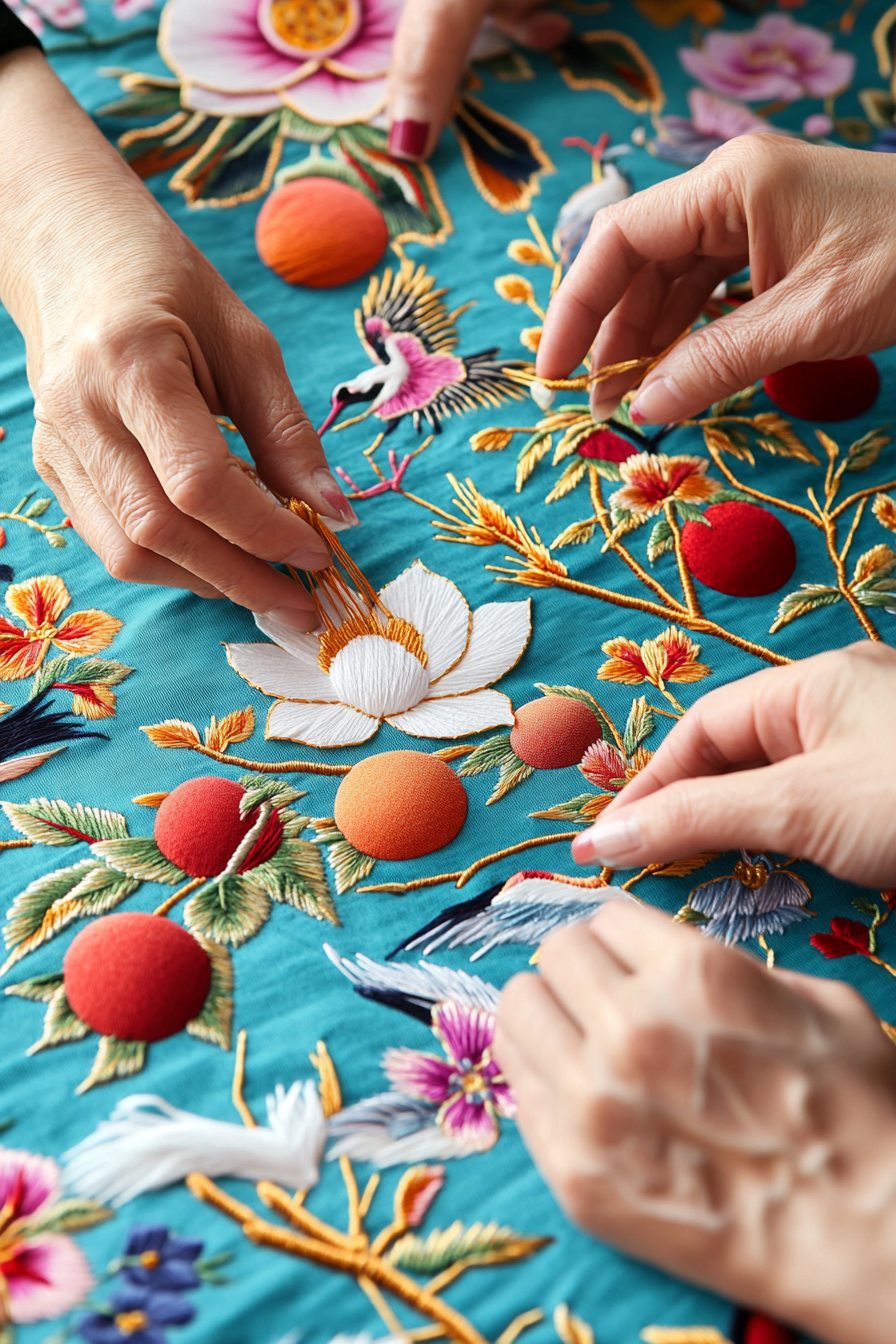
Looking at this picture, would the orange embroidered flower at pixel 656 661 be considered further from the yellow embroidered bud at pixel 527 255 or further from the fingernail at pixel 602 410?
the yellow embroidered bud at pixel 527 255

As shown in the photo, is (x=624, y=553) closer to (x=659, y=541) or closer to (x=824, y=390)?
(x=659, y=541)

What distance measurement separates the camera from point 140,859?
55 cm

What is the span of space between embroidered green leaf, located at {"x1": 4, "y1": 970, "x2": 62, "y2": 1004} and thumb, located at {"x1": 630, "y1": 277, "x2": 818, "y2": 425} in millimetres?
541

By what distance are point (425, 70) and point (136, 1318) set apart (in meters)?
0.99

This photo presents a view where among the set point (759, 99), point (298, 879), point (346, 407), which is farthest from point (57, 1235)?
point (759, 99)

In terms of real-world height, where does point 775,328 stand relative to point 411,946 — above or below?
above

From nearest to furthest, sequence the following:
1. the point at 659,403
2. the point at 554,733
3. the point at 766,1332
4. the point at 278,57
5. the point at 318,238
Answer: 1. the point at 766,1332
2. the point at 554,733
3. the point at 659,403
4. the point at 318,238
5. the point at 278,57

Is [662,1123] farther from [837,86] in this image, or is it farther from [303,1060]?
[837,86]

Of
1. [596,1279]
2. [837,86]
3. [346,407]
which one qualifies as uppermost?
[837,86]

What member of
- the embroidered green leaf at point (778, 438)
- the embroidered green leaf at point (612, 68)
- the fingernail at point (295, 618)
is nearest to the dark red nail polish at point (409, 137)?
the embroidered green leaf at point (612, 68)

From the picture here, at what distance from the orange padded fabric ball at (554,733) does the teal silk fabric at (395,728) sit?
0.01 metres

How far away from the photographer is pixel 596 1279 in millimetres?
403

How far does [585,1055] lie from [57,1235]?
24cm

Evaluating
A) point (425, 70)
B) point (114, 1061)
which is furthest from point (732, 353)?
point (114, 1061)
